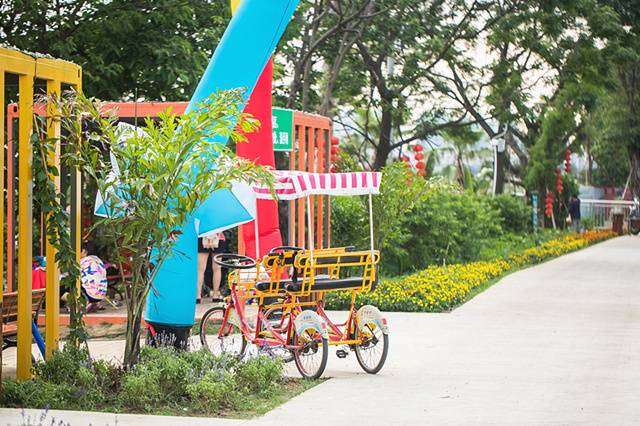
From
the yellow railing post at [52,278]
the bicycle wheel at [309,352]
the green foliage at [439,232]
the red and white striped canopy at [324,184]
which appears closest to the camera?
the yellow railing post at [52,278]

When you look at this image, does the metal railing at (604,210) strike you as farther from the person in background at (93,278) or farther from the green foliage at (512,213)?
the person in background at (93,278)

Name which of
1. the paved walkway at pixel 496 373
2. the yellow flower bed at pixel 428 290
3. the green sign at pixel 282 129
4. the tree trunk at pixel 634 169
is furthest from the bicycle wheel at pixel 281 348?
the tree trunk at pixel 634 169

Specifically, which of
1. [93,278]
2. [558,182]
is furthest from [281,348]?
[558,182]

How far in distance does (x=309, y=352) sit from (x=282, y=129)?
225 inches

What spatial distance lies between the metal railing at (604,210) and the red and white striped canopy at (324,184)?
43648 mm

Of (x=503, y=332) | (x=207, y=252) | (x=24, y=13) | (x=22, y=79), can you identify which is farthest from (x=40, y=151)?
(x=24, y=13)

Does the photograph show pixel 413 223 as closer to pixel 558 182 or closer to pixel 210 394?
pixel 210 394

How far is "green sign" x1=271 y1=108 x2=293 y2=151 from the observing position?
15.8 meters

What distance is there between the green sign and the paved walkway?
8.81 ft

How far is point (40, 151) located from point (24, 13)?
925 centimetres

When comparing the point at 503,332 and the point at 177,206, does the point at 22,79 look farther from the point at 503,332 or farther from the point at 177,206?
the point at 503,332

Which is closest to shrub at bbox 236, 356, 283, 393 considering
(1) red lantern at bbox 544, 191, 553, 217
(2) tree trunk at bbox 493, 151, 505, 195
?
(2) tree trunk at bbox 493, 151, 505, 195

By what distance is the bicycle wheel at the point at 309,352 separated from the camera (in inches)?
414

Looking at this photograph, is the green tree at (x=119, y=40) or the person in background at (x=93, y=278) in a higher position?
the green tree at (x=119, y=40)
